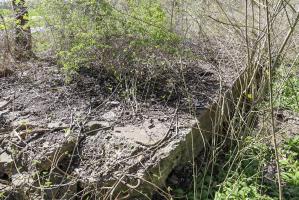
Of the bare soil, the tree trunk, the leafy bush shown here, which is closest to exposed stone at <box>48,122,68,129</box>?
the bare soil

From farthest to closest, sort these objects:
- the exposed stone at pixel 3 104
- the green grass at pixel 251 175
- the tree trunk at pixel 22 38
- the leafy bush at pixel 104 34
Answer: the tree trunk at pixel 22 38, the leafy bush at pixel 104 34, the exposed stone at pixel 3 104, the green grass at pixel 251 175

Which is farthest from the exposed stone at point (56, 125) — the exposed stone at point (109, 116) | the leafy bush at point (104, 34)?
the leafy bush at point (104, 34)

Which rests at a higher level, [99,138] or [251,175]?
[99,138]

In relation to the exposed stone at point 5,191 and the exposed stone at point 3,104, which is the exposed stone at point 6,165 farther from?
the exposed stone at point 3,104

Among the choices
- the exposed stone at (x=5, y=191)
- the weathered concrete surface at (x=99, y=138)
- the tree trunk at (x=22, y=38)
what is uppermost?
the tree trunk at (x=22, y=38)

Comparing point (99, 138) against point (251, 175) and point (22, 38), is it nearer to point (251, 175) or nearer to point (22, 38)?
point (251, 175)

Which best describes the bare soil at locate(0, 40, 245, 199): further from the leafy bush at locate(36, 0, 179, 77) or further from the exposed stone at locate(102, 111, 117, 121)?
the leafy bush at locate(36, 0, 179, 77)

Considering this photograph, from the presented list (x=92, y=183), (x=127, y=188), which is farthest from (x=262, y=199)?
(x=92, y=183)

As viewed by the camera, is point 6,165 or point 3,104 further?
point 3,104

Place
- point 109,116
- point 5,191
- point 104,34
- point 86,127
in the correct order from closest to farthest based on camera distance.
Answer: point 5,191 → point 86,127 → point 109,116 → point 104,34

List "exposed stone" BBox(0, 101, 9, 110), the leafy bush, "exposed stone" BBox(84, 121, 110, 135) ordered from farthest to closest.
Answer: the leafy bush < "exposed stone" BBox(0, 101, 9, 110) < "exposed stone" BBox(84, 121, 110, 135)

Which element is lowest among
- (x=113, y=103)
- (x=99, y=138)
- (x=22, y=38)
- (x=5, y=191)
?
(x=5, y=191)

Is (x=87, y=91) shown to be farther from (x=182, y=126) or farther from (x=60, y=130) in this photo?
(x=182, y=126)

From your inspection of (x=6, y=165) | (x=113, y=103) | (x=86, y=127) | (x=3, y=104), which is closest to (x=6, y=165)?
(x=6, y=165)
